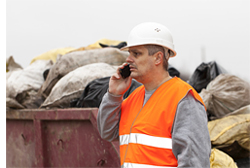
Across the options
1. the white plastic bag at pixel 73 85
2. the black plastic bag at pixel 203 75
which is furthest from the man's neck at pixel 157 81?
the black plastic bag at pixel 203 75

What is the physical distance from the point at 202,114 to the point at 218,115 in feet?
7.04

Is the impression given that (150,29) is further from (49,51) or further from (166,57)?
(49,51)

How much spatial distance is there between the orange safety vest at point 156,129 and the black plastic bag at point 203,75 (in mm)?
2401

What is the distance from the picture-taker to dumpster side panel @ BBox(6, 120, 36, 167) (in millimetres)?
3131

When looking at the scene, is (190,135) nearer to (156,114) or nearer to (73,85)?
(156,114)

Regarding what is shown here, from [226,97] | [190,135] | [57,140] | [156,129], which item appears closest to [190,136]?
[190,135]

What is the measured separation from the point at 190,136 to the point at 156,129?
0.17 metres

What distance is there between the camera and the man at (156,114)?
4.21ft

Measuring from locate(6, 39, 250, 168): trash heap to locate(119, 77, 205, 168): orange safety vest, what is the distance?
0.96 meters

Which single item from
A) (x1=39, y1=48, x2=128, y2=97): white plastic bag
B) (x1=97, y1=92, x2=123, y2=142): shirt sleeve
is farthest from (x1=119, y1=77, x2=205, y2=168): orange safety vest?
(x1=39, y1=48, x2=128, y2=97): white plastic bag

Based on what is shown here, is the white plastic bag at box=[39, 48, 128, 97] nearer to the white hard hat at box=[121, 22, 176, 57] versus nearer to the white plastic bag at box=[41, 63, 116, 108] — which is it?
the white plastic bag at box=[41, 63, 116, 108]

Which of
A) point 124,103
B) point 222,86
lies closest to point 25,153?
point 124,103

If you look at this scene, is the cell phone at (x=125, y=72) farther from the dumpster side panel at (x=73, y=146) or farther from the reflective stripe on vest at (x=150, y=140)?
the dumpster side panel at (x=73, y=146)

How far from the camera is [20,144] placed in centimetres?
326
